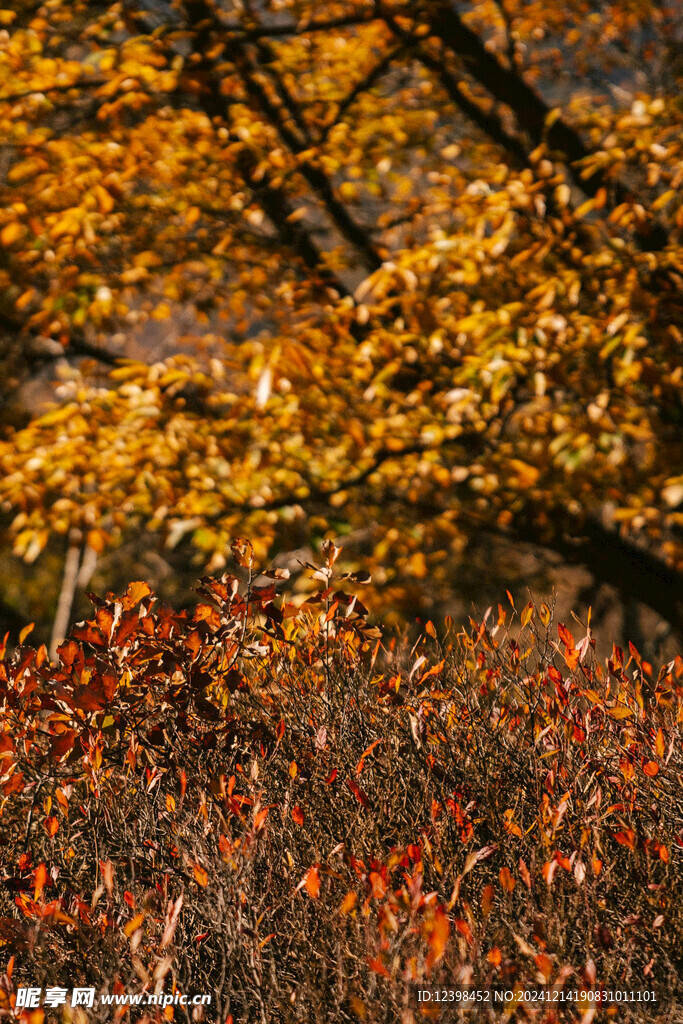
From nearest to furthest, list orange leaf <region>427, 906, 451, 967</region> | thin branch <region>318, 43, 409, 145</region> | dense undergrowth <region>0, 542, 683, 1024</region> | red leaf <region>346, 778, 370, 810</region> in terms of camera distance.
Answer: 1. orange leaf <region>427, 906, 451, 967</region>
2. dense undergrowth <region>0, 542, 683, 1024</region>
3. red leaf <region>346, 778, 370, 810</region>
4. thin branch <region>318, 43, 409, 145</region>

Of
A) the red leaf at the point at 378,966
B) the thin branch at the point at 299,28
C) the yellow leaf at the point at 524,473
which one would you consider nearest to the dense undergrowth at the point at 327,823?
the red leaf at the point at 378,966

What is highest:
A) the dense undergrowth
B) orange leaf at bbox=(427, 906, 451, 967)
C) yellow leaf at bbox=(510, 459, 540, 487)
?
orange leaf at bbox=(427, 906, 451, 967)

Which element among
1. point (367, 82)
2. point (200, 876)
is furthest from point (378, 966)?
point (367, 82)

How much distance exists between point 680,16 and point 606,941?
25.9 ft

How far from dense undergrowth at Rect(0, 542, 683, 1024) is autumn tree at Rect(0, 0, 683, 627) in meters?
1.28

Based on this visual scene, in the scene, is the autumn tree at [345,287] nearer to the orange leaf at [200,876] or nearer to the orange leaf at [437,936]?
the orange leaf at [200,876]

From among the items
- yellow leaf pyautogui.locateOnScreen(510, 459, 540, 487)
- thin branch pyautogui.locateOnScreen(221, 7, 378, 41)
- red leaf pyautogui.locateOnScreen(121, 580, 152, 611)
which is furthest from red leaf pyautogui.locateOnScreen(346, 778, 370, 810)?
thin branch pyautogui.locateOnScreen(221, 7, 378, 41)

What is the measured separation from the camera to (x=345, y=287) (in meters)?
5.00

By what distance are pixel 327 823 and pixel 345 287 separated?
11.9 feet

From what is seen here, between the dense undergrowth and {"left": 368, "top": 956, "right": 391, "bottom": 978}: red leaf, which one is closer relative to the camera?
{"left": 368, "top": 956, "right": 391, "bottom": 978}: red leaf

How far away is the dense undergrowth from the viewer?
5.70ft

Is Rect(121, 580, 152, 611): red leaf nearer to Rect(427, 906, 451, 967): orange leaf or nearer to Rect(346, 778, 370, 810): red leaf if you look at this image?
Rect(346, 778, 370, 810): red leaf

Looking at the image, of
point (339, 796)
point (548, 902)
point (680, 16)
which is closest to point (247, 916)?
point (339, 796)

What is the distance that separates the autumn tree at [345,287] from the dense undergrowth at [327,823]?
1279 mm
